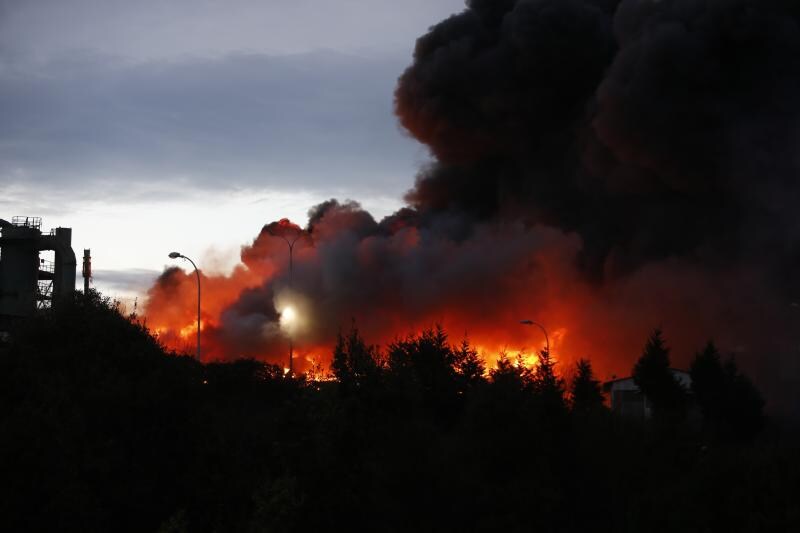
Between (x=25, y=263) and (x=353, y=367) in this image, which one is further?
(x=25, y=263)

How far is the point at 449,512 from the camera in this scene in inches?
960

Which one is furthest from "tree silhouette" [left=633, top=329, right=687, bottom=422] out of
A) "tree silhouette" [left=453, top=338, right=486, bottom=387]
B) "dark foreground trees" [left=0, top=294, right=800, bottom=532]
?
"dark foreground trees" [left=0, top=294, right=800, bottom=532]

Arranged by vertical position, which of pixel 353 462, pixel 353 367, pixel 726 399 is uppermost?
pixel 726 399

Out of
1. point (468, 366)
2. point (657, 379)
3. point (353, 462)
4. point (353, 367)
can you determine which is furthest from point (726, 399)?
point (353, 462)

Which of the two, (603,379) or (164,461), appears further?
(603,379)

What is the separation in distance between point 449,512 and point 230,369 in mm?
30623

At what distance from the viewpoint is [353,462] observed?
26156 millimetres

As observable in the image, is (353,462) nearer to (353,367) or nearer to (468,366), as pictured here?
(353,367)

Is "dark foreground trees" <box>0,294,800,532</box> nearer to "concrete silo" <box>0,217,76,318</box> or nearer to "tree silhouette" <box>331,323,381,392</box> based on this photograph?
"tree silhouette" <box>331,323,381,392</box>

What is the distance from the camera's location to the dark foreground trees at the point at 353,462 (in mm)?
24219

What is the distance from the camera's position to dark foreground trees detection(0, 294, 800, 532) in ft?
79.5

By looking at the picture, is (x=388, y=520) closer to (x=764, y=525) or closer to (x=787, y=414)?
(x=764, y=525)

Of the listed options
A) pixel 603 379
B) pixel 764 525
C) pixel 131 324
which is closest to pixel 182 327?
pixel 603 379

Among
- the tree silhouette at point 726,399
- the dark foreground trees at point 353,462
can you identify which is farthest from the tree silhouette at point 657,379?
the dark foreground trees at point 353,462
